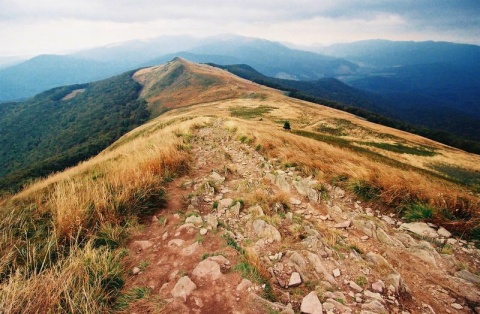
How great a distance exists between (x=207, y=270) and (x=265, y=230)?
1.58m

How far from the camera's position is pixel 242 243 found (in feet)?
14.8

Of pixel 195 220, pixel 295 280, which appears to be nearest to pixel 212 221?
pixel 195 220

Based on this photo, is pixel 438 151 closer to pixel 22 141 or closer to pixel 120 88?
pixel 120 88

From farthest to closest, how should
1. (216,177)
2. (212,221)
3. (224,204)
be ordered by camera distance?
(216,177)
(224,204)
(212,221)

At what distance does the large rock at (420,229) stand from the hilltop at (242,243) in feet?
0.06

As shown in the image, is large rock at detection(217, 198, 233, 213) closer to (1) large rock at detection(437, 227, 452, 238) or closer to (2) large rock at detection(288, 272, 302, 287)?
(2) large rock at detection(288, 272, 302, 287)

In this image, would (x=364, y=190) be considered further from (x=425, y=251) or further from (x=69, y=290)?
(x=69, y=290)

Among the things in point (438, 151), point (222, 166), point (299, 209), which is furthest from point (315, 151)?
point (438, 151)

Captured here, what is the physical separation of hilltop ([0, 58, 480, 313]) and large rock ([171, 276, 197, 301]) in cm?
1

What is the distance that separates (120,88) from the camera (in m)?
146

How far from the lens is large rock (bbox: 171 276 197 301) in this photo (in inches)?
127

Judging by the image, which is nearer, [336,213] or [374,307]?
[374,307]

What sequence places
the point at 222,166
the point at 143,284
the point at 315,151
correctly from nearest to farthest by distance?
the point at 143,284, the point at 222,166, the point at 315,151

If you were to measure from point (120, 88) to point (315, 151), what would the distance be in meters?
160
